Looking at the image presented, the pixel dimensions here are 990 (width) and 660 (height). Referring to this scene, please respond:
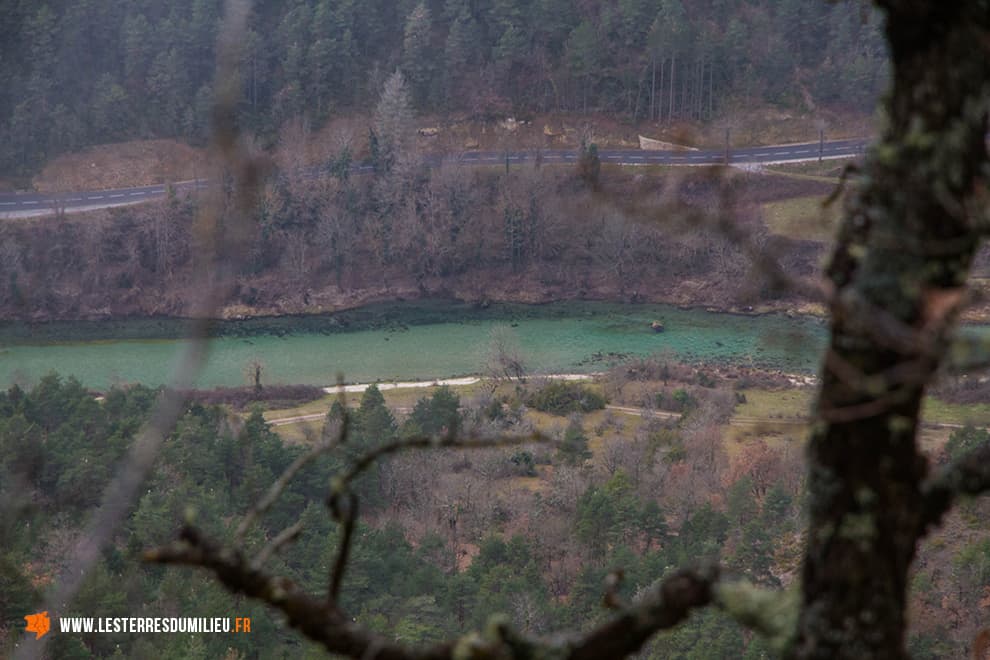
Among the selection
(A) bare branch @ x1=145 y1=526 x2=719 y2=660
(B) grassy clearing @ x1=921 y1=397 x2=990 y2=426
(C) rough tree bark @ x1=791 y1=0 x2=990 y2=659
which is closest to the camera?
(C) rough tree bark @ x1=791 y1=0 x2=990 y2=659

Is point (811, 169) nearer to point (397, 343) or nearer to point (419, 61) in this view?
point (419, 61)

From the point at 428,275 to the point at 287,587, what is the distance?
135ft

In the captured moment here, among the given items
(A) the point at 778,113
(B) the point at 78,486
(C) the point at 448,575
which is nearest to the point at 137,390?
(B) the point at 78,486

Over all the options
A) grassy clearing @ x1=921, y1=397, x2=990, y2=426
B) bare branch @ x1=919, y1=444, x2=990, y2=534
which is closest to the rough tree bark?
bare branch @ x1=919, y1=444, x2=990, y2=534

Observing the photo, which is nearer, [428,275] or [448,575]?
[448,575]

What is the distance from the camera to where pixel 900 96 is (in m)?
2.31

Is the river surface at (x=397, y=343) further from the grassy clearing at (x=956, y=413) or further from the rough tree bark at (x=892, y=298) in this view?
the rough tree bark at (x=892, y=298)

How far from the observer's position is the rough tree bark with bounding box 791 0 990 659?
2.22m

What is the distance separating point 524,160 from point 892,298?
4603 cm

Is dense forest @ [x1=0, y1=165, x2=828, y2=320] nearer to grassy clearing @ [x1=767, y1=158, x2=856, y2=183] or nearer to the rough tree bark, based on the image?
grassy clearing @ [x1=767, y1=158, x2=856, y2=183]

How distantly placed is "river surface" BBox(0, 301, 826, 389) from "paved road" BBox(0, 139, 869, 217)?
281 inches

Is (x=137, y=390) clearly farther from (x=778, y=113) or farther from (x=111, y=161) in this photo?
(x=778, y=113)

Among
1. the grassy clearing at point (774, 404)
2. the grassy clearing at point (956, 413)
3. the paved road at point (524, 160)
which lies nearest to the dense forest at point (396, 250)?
the paved road at point (524, 160)

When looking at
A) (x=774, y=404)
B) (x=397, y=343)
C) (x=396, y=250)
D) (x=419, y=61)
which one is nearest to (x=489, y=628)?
(x=774, y=404)
